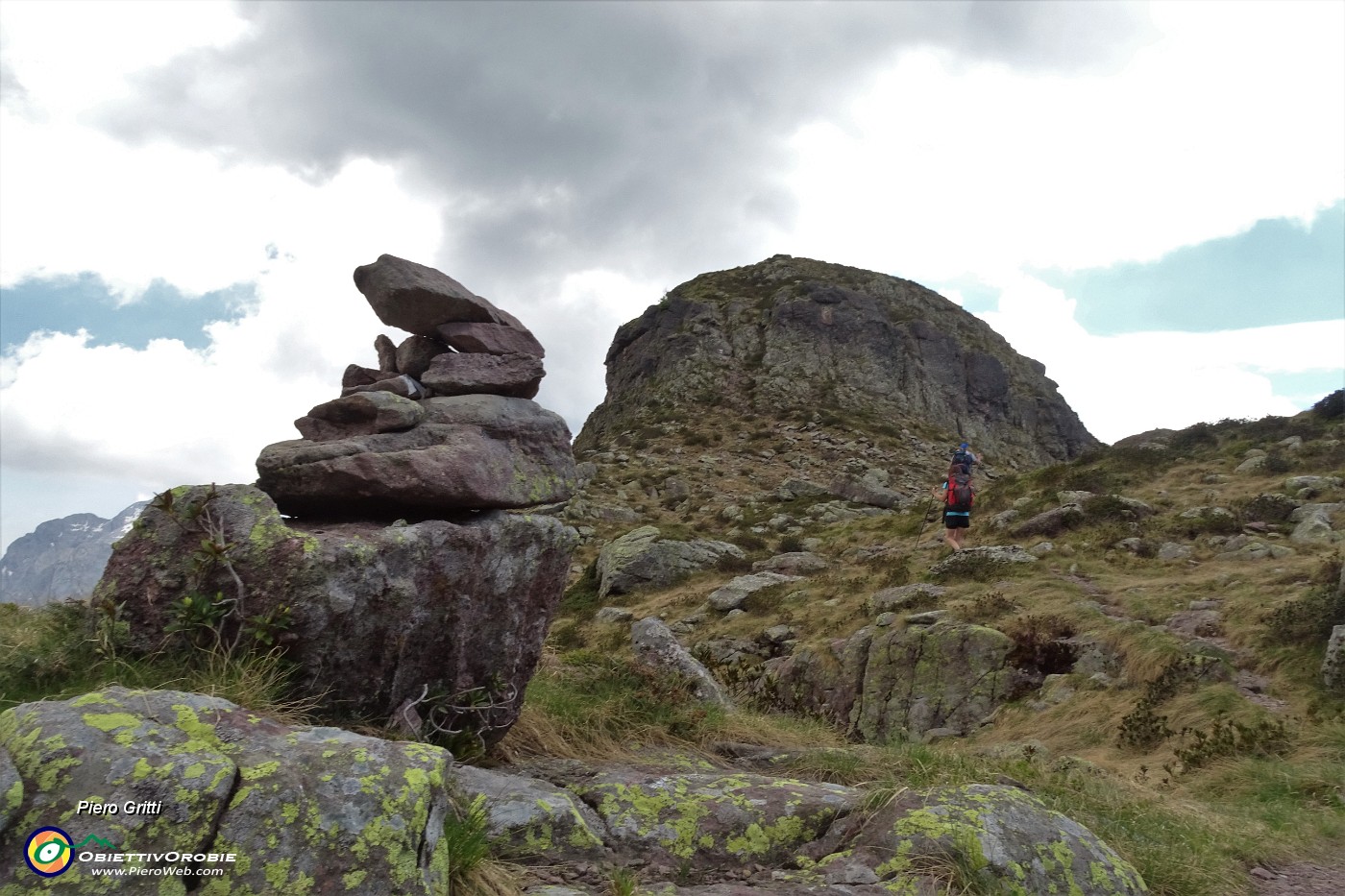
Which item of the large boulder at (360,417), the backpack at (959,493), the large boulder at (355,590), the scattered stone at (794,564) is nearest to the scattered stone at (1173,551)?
the backpack at (959,493)

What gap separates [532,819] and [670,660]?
6835 mm

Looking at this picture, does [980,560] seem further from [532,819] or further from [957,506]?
[532,819]

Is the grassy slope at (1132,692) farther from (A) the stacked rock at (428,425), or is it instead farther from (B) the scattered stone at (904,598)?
(A) the stacked rock at (428,425)

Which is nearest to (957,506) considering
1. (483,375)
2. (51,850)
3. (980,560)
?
(980,560)

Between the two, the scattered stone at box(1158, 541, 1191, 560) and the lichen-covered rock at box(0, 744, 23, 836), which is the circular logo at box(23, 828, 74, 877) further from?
the scattered stone at box(1158, 541, 1191, 560)

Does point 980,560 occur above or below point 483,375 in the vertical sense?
below

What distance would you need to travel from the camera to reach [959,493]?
2088 cm

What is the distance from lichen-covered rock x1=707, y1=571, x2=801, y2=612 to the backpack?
4.68 meters

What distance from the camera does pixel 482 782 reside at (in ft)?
18.7

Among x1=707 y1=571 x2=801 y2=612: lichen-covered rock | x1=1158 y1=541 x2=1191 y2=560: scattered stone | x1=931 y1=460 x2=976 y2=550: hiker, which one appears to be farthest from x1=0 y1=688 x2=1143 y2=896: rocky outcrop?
x1=931 y1=460 x2=976 y2=550: hiker

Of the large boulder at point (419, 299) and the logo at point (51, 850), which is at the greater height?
the large boulder at point (419, 299)

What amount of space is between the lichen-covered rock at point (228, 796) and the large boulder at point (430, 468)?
8.07 feet

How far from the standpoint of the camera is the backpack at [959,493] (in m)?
20.9

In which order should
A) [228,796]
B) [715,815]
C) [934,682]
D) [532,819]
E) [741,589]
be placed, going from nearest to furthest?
[228,796] → [532,819] → [715,815] → [934,682] → [741,589]
